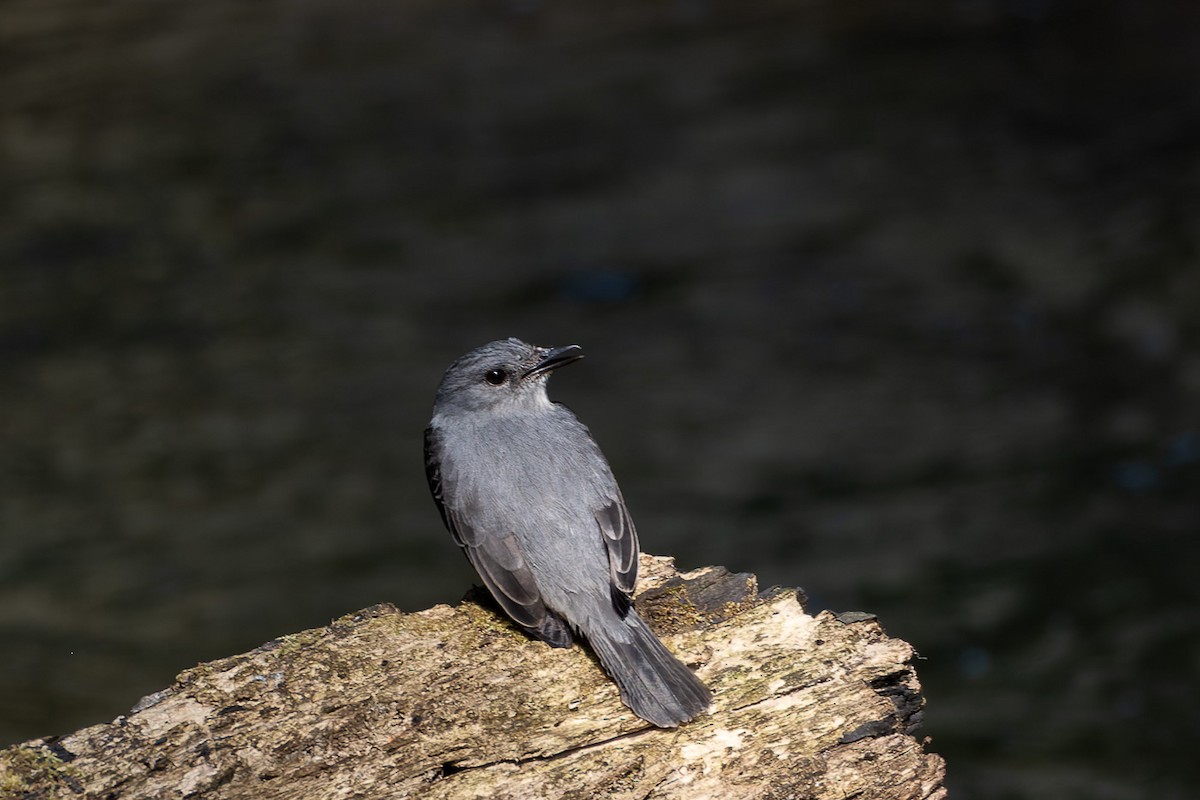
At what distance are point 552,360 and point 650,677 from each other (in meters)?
1.75

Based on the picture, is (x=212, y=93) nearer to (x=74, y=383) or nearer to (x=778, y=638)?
(x=74, y=383)

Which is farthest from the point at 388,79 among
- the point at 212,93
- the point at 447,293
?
the point at 447,293

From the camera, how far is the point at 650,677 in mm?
3459

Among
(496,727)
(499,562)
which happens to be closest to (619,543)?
(499,562)

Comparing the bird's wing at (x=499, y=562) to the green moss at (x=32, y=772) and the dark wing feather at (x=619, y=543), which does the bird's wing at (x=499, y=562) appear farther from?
the green moss at (x=32, y=772)

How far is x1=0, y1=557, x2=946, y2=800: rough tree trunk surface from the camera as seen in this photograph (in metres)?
3.23

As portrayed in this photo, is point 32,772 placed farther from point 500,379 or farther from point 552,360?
point 552,360

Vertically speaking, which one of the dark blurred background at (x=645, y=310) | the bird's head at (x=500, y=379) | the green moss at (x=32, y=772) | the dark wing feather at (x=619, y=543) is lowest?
the green moss at (x=32, y=772)

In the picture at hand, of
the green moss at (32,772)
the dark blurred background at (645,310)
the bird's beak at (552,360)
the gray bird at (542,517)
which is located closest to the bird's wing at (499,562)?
the gray bird at (542,517)

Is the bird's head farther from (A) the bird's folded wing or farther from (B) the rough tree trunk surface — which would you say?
(B) the rough tree trunk surface

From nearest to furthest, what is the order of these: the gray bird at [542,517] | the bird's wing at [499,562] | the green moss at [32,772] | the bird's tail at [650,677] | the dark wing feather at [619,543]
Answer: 1. the green moss at [32,772]
2. the bird's tail at [650,677]
3. the gray bird at [542,517]
4. the bird's wing at [499,562]
5. the dark wing feather at [619,543]

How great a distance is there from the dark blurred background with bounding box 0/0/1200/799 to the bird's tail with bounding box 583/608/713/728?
9.51 ft

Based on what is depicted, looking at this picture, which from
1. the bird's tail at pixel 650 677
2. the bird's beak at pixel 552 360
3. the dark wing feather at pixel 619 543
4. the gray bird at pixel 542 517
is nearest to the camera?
the bird's tail at pixel 650 677

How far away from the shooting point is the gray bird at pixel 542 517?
358 centimetres
